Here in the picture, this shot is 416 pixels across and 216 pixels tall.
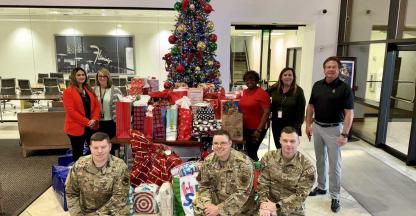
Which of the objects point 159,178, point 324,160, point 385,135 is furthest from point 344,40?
point 159,178

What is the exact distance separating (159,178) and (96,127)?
1.17 meters

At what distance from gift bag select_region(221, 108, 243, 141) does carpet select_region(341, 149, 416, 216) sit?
61.9 inches

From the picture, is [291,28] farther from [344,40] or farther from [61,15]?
[61,15]

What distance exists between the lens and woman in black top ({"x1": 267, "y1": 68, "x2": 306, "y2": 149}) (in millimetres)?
3453

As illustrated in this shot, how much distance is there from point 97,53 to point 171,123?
559cm

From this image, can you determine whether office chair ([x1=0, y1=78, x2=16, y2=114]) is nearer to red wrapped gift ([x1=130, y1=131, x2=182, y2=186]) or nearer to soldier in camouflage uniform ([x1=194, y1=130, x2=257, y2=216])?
red wrapped gift ([x1=130, y1=131, x2=182, y2=186])

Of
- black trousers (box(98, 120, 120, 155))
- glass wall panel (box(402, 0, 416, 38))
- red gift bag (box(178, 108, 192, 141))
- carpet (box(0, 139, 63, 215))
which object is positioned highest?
glass wall panel (box(402, 0, 416, 38))

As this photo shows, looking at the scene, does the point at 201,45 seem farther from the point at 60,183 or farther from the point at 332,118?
the point at 60,183

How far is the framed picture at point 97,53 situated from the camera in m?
8.00

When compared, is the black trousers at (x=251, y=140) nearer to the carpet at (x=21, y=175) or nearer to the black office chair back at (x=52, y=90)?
the carpet at (x=21, y=175)

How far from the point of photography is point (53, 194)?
367 cm

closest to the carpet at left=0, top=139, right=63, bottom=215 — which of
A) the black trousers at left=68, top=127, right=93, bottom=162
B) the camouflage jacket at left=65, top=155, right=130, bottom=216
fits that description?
the black trousers at left=68, top=127, right=93, bottom=162

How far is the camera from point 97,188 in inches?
89.7

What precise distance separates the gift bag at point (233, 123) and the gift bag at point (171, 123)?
49cm
